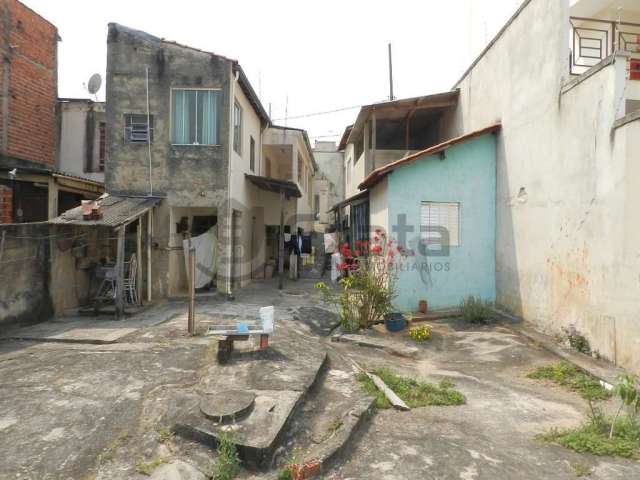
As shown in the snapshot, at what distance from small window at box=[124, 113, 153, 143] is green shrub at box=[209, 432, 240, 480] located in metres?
8.95

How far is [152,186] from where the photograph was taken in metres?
10.6

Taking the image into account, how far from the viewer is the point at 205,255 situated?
11195mm

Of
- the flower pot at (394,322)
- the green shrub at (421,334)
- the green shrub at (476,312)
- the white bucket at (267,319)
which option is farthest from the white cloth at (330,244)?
the white bucket at (267,319)

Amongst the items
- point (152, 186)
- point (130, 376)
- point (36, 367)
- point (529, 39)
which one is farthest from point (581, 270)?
point (152, 186)

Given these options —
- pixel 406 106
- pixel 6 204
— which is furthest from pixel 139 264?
pixel 406 106

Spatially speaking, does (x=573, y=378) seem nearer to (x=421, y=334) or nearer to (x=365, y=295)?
(x=421, y=334)

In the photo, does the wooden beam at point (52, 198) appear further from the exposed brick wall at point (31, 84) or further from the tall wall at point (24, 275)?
the exposed brick wall at point (31, 84)

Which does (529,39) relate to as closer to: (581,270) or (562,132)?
(562,132)

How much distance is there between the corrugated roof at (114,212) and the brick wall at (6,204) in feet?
6.92

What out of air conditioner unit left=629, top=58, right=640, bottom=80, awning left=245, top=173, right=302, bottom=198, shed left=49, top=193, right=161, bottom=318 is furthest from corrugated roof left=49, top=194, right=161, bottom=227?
air conditioner unit left=629, top=58, right=640, bottom=80

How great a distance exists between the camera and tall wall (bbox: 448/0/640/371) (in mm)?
5984

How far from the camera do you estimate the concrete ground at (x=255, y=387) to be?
144 inches

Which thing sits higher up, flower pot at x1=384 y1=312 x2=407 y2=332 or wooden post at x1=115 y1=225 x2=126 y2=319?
wooden post at x1=115 y1=225 x2=126 y2=319

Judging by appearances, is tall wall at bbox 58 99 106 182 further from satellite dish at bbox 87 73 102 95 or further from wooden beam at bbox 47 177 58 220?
wooden beam at bbox 47 177 58 220
